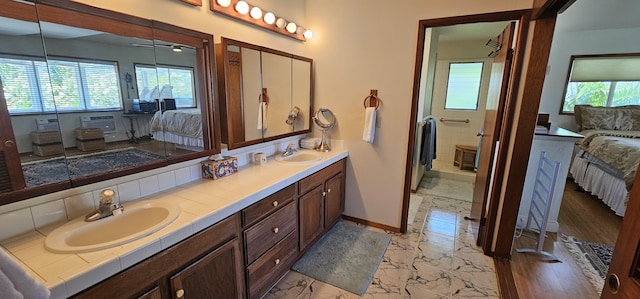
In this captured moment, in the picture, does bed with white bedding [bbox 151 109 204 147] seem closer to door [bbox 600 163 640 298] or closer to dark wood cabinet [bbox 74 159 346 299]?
dark wood cabinet [bbox 74 159 346 299]

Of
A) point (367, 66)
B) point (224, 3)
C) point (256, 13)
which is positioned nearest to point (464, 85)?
point (367, 66)

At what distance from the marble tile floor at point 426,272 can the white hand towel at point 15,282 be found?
141 cm

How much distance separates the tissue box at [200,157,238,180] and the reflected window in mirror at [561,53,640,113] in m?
5.44

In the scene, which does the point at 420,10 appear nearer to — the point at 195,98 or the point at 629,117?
the point at 195,98

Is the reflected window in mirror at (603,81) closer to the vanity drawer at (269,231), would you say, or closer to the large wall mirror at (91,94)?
the vanity drawer at (269,231)

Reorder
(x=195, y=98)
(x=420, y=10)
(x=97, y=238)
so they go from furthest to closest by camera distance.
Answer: (x=420, y=10), (x=195, y=98), (x=97, y=238)

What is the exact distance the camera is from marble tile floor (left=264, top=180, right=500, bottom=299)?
193cm

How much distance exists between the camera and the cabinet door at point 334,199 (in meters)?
2.54

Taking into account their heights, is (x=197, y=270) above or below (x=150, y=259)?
below

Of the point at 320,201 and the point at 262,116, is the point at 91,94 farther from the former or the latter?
the point at 320,201

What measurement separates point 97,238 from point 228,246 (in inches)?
22.9

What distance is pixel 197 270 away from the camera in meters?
1.26

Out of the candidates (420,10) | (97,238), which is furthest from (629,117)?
(97,238)

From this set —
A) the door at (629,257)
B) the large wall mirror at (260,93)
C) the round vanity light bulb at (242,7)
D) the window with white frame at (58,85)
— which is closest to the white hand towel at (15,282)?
the window with white frame at (58,85)
